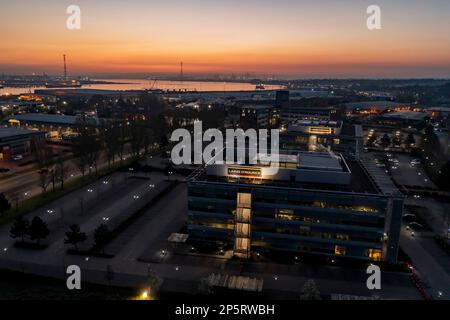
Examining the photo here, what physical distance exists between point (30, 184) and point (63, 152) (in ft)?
56.6

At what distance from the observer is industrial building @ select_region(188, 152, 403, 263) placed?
22578 millimetres

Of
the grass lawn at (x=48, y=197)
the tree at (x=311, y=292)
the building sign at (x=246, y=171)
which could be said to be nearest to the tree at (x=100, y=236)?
the grass lawn at (x=48, y=197)

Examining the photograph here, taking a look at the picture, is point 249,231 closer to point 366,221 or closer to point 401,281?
point 366,221

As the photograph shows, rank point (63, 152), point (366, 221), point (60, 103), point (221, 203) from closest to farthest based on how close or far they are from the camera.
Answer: point (366, 221) < point (221, 203) < point (63, 152) < point (60, 103)

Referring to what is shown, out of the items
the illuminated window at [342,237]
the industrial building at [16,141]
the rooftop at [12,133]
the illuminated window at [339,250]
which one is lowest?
the illuminated window at [339,250]

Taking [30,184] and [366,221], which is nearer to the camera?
[366,221]

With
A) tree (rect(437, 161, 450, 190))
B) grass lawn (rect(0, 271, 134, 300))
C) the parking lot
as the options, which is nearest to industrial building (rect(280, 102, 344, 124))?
the parking lot

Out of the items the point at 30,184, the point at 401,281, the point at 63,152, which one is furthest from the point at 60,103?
the point at 401,281

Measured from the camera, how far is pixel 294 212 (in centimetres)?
2348

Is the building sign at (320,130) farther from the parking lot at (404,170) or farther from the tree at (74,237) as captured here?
the tree at (74,237)

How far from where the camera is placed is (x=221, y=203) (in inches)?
965

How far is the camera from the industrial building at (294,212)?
22578 millimetres

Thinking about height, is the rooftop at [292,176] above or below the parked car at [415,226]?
above

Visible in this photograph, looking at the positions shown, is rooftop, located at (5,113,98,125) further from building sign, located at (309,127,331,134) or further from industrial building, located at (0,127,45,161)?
building sign, located at (309,127,331,134)
